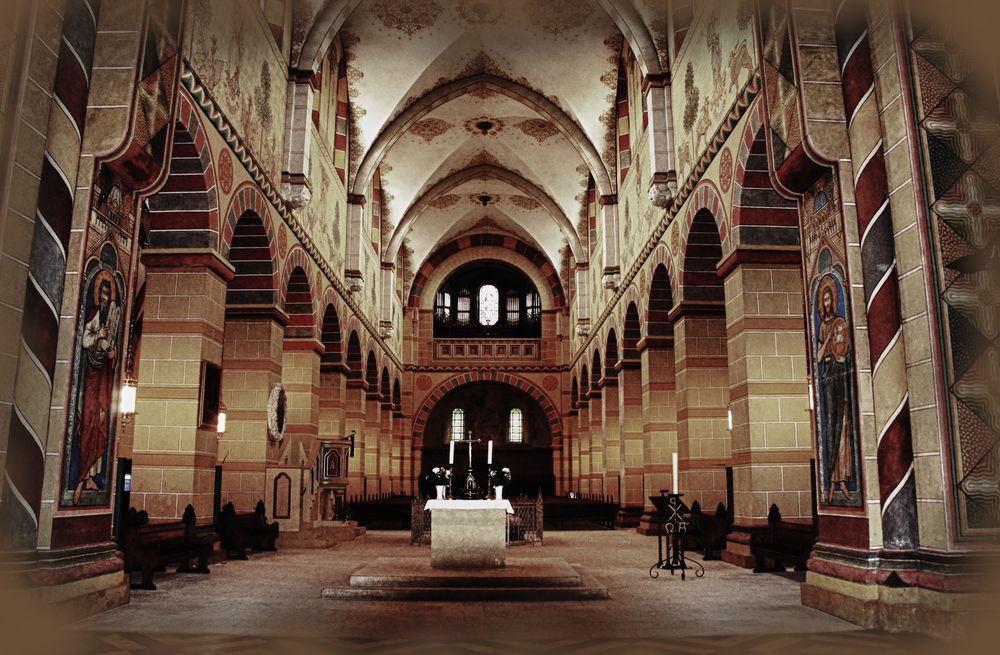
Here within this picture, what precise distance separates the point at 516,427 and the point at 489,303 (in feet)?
15.2

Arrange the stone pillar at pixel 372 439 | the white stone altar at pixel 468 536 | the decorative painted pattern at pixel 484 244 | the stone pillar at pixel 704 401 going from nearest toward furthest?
the white stone altar at pixel 468 536, the stone pillar at pixel 704 401, the stone pillar at pixel 372 439, the decorative painted pattern at pixel 484 244

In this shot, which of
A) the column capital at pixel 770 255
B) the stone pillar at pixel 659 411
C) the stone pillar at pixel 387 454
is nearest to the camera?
the column capital at pixel 770 255

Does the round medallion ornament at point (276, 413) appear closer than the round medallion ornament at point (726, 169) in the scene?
No

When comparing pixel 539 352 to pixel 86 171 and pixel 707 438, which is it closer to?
pixel 707 438

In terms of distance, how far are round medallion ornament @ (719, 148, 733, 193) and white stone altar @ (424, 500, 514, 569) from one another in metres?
4.73

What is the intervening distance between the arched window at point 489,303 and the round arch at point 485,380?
2.20 metres

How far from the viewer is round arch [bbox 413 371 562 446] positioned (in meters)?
27.8

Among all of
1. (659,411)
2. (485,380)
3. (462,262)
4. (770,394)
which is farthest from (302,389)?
Result: (462,262)

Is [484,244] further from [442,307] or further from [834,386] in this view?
[834,386]

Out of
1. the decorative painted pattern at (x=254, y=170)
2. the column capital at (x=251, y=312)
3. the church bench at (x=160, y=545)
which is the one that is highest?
the decorative painted pattern at (x=254, y=170)

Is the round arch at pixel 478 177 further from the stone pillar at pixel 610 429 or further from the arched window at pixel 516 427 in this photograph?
the arched window at pixel 516 427

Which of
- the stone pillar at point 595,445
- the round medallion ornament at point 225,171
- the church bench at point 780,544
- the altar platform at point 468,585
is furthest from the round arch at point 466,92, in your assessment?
the altar platform at point 468,585

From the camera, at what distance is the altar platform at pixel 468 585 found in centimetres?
652

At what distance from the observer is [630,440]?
16.3m
